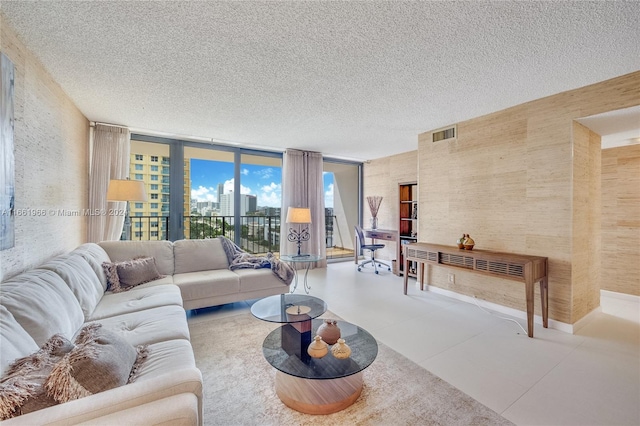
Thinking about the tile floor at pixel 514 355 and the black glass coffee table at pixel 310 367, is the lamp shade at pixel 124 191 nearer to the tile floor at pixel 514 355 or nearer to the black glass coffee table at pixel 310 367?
the tile floor at pixel 514 355

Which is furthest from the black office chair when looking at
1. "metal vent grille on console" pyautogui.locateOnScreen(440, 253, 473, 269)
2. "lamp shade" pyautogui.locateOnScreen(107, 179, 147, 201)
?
"lamp shade" pyautogui.locateOnScreen(107, 179, 147, 201)

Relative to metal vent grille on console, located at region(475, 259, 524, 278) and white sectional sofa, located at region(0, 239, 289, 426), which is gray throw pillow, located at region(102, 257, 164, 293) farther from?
metal vent grille on console, located at region(475, 259, 524, 278)

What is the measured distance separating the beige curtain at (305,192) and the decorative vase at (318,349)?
3494 mm

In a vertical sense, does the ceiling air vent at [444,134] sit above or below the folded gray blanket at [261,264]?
above

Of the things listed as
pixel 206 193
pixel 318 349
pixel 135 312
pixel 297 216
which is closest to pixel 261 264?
pixel 297 216

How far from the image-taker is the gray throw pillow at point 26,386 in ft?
2.95

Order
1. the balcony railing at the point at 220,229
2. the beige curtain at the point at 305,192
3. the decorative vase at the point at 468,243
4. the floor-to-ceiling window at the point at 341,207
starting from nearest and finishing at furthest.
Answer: the decorative vase at the point at 468,243, the balcony railing at the point at 220,229, the beige curtain at the point at 305,192, the floor-to-ceiling window at the point at 341,207

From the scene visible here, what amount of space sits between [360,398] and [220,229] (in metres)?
4.10

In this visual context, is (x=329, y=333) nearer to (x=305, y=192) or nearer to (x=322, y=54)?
(x=322, y=54)

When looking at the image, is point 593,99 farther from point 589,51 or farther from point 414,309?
point 414,309

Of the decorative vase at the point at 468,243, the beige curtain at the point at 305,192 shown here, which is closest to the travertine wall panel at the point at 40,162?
the beige curtain at the point at 305,192

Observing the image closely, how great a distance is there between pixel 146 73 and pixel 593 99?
421 cm

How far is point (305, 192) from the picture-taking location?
5.45 meters

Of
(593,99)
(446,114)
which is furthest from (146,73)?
(593,99)
